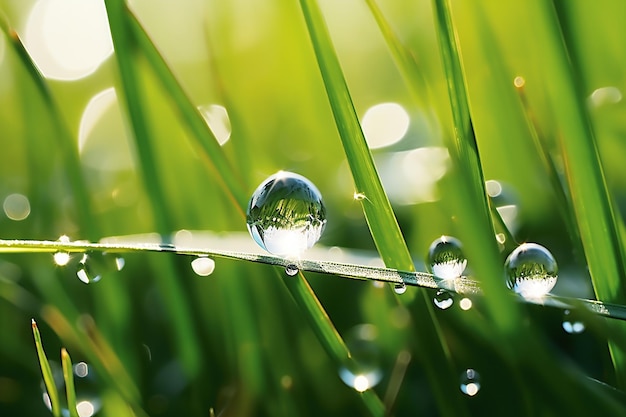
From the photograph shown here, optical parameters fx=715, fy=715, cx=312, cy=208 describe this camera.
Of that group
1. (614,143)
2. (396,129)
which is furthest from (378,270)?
(396,129)

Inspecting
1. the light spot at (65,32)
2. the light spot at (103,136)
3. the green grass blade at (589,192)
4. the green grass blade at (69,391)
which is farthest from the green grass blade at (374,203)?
the light spot at (65,32)

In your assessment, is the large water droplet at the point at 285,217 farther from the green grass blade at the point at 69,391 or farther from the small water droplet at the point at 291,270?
the green grass blade at the point at 69,391

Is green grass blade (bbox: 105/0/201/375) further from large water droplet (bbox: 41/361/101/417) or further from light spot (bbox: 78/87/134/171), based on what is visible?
light spot (bbox: 78/87/134/171)

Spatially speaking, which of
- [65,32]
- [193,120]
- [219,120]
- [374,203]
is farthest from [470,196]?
[65,32]

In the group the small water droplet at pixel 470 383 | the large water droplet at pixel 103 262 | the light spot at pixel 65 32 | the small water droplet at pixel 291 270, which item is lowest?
the small water droplet at pixel 470 383

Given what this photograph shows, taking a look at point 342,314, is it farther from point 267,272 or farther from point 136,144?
point 136,144

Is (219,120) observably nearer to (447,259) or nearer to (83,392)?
(83,392)
